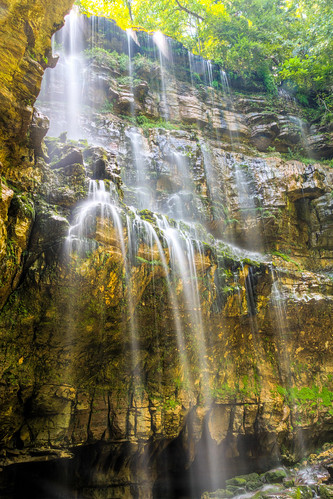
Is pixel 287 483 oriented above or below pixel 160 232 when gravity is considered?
below

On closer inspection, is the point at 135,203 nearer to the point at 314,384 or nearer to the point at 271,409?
the point at 271,409

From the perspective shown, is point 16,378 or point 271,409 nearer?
point 16,378

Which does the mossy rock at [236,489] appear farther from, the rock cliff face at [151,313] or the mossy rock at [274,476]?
the mossy rock at [274,476]

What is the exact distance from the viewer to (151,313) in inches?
339

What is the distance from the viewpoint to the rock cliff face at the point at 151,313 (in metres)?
6.88

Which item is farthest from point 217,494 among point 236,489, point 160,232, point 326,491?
point 160,232

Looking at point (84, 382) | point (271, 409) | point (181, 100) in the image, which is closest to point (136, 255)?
point (84, 382)

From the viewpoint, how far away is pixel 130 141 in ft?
50.9

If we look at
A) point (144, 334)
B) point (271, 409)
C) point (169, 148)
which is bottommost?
point (271, 409)

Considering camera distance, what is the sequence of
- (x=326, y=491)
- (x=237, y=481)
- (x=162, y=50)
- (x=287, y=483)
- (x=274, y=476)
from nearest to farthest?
(x=326, y=491), (x=287, y=483), (x=237, y=481), (x=274, y=476), (x=162, y=50)

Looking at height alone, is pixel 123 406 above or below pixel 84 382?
below

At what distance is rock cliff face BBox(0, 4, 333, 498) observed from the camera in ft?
22.6

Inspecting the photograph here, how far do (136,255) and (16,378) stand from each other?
391 centimetres

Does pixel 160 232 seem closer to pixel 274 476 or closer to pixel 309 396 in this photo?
pixel 274 476
